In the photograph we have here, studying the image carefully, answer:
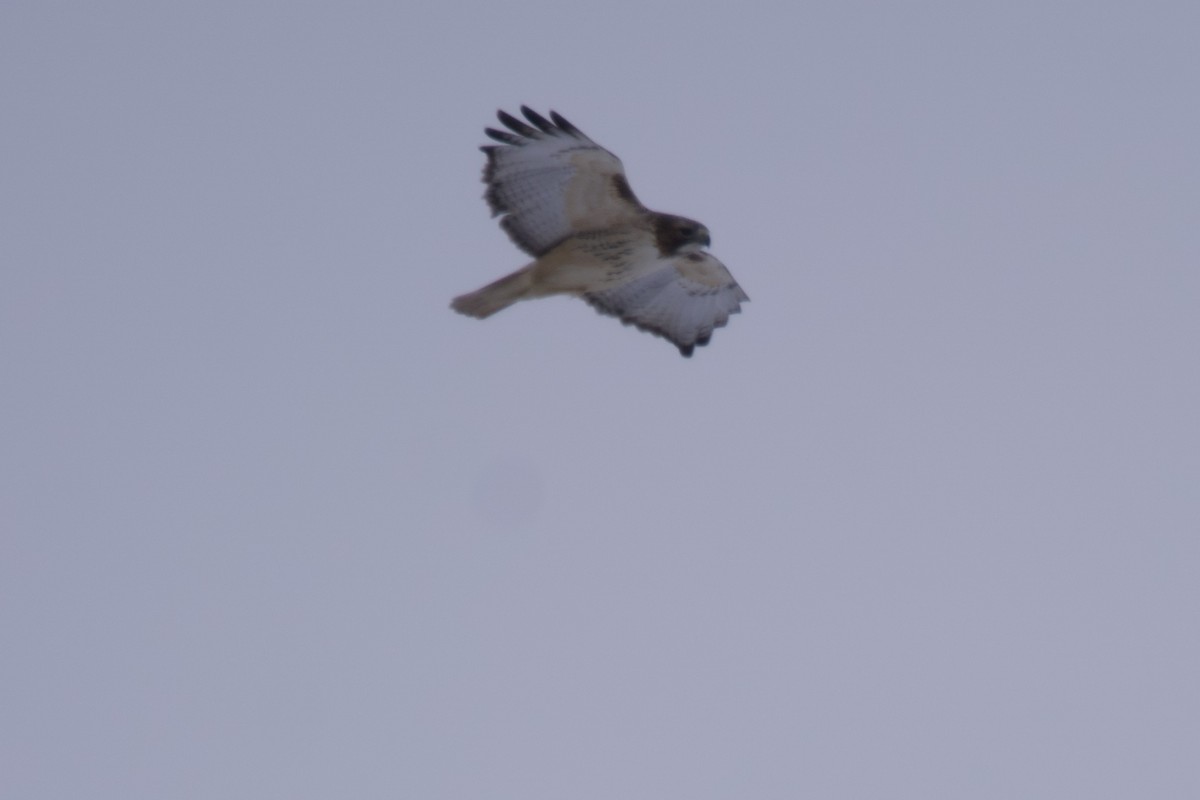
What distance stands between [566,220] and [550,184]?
27 cm

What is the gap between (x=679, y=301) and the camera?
42.4ft

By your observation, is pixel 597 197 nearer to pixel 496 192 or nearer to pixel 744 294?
pixel 496 192

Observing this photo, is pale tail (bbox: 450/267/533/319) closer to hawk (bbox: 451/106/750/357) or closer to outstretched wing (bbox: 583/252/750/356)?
hawk (bbox: 451/106/750/357)

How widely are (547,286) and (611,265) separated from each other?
0.44m

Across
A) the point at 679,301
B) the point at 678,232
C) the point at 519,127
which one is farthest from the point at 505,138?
the point at 679,301

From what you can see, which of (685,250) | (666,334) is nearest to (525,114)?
(685,250)

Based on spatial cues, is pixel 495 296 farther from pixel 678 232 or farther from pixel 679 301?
pixel 679 301

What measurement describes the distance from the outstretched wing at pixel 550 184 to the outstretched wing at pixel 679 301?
3.10ft

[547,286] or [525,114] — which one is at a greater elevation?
[525,114]

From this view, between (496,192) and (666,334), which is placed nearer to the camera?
(496,192)

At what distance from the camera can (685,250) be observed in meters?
11.8

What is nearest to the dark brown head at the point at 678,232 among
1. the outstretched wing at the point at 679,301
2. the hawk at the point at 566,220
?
the hawk at the point at 566,220

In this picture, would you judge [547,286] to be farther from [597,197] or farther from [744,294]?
[744,294]

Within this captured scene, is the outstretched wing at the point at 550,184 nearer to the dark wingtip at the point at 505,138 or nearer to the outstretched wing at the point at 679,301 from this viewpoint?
the dark wingtip at the point at 505,138
